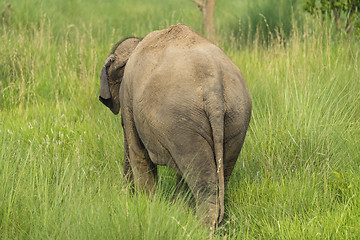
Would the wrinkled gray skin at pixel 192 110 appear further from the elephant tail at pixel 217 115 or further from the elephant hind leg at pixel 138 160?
the elephant hind leg at pixel 138 160

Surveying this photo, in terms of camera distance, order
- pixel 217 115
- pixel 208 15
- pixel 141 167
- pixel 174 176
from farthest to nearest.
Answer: pixel 208 15
pixel 174 176
pixel 141 167
pixel 217 115

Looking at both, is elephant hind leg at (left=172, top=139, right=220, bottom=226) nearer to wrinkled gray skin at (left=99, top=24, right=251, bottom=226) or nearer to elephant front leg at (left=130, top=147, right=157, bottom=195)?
wrinkled gray skin at (left=99, top=24, right=251, bottom=226)

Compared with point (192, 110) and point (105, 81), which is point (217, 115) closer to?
point (192, 110)

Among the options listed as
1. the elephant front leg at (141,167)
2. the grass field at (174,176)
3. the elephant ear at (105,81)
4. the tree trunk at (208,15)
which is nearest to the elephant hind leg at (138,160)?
the elephant front leg at (141,167)

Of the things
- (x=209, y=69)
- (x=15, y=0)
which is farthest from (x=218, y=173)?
(x=15, y=0)

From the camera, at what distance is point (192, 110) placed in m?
3.12

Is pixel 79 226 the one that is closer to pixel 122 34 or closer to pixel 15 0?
pixel 122 34

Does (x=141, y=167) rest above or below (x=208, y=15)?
above

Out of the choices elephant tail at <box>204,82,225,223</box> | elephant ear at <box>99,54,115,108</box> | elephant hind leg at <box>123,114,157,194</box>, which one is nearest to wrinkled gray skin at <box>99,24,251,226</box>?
elephant tail at <box>204,82,225,223</box>

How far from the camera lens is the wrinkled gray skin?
3121 mm

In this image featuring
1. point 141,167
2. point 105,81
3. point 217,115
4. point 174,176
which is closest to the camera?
point 217,115

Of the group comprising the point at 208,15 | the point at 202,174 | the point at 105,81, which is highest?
the point at 105,81

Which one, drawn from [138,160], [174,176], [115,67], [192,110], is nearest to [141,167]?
[138,160]

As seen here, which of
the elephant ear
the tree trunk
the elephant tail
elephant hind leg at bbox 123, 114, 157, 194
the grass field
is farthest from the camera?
the tree trunk
